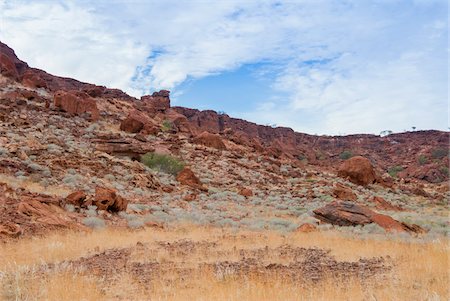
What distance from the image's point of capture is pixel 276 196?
2414 centimetres

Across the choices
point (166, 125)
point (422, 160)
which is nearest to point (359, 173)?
point (166, 125)

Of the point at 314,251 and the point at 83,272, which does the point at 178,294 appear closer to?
the point at 83,272

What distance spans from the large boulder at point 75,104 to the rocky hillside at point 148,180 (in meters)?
0.09

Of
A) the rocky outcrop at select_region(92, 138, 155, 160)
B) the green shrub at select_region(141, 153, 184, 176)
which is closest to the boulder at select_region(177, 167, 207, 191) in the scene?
the green shrub at select_region(141, 153, 184, 176)

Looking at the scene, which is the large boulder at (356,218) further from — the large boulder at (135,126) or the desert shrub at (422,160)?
the desert shrub at (422,160)

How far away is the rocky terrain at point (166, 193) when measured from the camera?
8477mm

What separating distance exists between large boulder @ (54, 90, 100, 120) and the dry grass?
2511cm

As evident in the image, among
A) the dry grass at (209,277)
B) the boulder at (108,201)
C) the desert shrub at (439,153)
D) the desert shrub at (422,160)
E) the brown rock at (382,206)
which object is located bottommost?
the dry grass at (209,277)

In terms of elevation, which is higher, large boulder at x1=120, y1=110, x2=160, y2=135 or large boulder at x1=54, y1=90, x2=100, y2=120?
large boulder at x1=54, y1=90, x2=100, y2=120

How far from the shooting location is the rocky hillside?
1381 centimetres

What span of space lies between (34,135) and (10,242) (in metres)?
16.5

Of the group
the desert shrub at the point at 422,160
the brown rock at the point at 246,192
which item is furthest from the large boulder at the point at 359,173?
the desert shrub at the point at 422,160

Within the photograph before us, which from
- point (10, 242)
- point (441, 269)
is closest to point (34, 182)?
point (10, 242)

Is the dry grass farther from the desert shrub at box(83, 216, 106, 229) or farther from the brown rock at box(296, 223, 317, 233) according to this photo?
the brown rock at box(296, 223, 317, 233)
